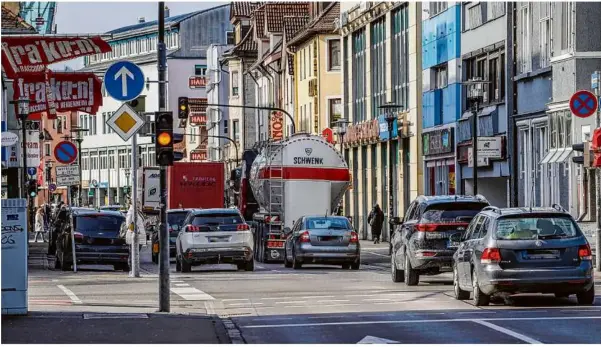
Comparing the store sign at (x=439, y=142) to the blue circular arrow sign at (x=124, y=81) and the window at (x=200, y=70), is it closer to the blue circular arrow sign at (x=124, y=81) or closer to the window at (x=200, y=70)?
the blue circular arrow sign at (x=124, y=81)

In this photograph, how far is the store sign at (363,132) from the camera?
6812cm

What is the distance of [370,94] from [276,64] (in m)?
28.5

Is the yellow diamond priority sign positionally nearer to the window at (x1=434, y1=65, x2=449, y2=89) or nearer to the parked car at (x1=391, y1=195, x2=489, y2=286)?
→ the parked car at (x1=391, y1=195, x2=489, y2=286)

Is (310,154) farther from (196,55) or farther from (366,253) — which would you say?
(196,55)

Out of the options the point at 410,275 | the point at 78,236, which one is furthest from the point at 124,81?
the point at 78,236

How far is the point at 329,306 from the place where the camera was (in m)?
26.0

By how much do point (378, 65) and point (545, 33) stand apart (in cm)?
2381

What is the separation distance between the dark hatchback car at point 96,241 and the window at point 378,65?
84.6 ft

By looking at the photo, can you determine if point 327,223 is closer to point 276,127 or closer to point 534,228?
point 534,228

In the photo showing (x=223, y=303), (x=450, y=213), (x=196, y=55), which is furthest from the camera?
(x=196, y=55)

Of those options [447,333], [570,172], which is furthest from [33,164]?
[447,333]

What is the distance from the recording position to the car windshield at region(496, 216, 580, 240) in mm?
24906

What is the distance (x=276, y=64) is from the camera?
9881 centimetres

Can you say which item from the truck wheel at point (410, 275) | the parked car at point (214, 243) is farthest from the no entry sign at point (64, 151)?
the truck wheel at point (410, 275)
